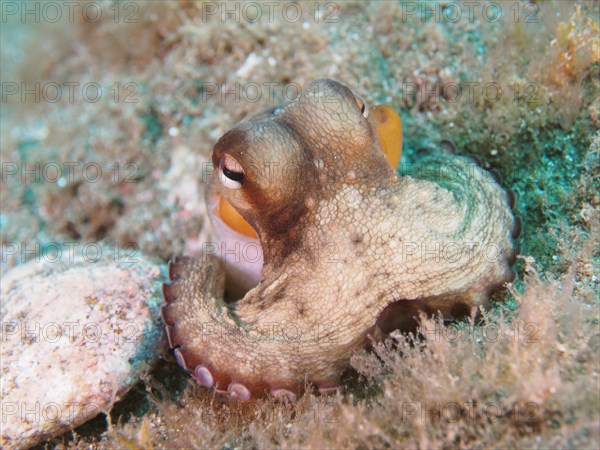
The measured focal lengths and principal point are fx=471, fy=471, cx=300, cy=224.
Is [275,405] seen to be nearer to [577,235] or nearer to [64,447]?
[64,447]

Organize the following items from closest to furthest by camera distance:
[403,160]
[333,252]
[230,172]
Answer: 1. [230,172]
2. [333,252]
3. [403,160]

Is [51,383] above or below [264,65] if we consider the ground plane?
below

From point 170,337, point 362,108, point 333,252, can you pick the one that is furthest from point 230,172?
point 170,337

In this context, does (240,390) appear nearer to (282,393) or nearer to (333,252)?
(282,393)

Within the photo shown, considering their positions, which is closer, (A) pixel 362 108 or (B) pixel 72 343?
(A) pixel 362 108

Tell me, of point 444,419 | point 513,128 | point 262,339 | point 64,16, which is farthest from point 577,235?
point 64,16

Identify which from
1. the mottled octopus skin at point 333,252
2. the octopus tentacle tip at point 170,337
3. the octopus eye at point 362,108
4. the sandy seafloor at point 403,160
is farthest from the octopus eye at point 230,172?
the sandy seafloor at point 403,160
